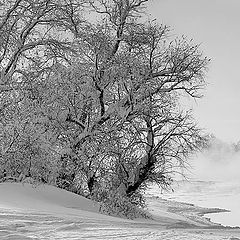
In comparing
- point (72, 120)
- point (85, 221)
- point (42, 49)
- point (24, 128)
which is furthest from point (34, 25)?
point (85, 221)

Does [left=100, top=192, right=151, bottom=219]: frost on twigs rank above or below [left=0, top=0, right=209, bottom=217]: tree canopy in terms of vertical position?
below

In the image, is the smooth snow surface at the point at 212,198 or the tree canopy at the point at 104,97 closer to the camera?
the tree canopy at the point at 104,97

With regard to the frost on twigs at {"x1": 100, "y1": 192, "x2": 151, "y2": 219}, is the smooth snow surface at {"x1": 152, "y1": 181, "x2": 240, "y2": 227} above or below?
above

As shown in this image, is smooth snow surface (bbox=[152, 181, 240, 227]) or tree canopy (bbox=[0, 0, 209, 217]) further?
smooth snow surface (bbox=[152, 181, 240, 227])

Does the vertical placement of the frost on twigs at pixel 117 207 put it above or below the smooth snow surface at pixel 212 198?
below

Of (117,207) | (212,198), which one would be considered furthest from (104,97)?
(212,198)

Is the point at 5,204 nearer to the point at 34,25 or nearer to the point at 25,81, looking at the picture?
the point at 25,81

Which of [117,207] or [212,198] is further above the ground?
[212,198]

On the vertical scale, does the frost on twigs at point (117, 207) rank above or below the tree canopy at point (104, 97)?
below

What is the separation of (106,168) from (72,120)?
203 cm

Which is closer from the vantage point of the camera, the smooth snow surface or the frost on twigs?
the frost on twigs

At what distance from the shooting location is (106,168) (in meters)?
14.9

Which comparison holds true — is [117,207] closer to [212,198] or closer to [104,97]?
[104,97]

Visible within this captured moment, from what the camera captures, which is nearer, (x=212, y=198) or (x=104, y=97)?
(x=104, y=97)
